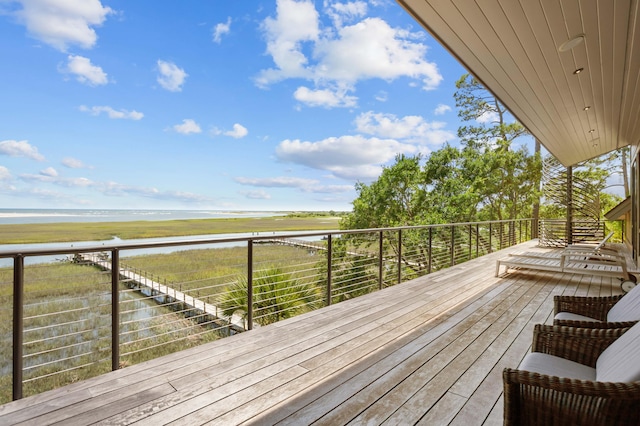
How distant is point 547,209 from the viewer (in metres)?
15.7

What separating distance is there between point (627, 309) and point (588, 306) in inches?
12.7

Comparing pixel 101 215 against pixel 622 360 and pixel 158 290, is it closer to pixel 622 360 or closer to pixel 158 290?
pixel 158 290

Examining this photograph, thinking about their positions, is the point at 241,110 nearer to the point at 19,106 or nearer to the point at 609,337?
the point at 19,106

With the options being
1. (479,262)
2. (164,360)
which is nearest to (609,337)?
(164,360)

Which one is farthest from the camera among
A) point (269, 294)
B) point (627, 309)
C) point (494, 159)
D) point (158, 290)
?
point (494, 159)

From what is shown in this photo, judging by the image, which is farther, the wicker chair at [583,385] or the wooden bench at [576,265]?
the wooden bench at [576,265]

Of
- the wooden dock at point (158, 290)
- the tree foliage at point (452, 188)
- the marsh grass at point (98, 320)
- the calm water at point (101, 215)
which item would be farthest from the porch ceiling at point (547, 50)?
the calm water at point (101, 215)

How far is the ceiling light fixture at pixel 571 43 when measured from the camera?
2.61m

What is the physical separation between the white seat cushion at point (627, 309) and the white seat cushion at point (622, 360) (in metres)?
0.43

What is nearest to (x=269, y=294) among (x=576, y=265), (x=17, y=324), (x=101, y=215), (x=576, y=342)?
(x=17, y=324)

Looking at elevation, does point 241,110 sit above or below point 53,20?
above

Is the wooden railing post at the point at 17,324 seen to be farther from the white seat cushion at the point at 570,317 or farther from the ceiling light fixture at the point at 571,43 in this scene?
the ceiling light fixture at the point at 571,43

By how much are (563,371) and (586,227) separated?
12.0m

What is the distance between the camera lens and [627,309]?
6.97ft
